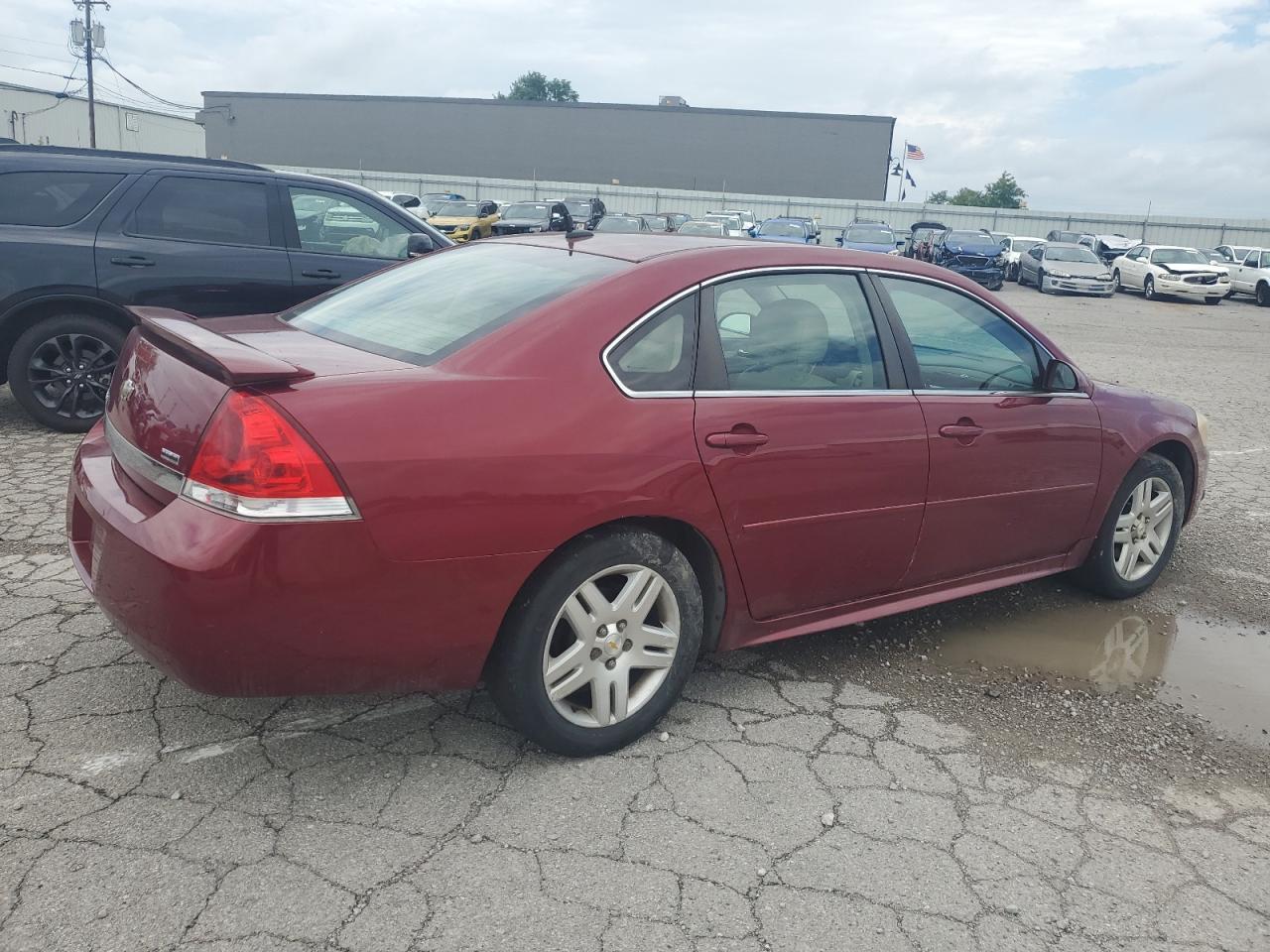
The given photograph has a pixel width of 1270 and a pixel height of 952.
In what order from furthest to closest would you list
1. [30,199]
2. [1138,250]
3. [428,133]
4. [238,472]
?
[428,133] < [1138,250] < [30,199] < [238,472]

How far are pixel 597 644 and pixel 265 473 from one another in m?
1.04

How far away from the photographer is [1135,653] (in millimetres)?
4148

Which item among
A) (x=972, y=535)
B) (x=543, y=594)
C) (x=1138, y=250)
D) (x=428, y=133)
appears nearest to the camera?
(x=543, y=594)

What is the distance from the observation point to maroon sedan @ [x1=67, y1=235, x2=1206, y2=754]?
8.20 feet

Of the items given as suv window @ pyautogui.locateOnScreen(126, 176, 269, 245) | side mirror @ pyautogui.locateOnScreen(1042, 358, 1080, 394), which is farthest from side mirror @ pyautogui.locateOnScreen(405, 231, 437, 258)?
side mirror @ pyautogui.locateOnScreen(1042, 358, 1080, 394)

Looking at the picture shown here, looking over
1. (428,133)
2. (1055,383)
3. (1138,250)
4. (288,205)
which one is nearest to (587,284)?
(1055,383)

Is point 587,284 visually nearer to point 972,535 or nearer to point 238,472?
point 238,472

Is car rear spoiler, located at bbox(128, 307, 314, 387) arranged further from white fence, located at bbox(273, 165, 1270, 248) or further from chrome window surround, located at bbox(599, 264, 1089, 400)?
white fence, located at bbox(273, 165, 1270, 248)

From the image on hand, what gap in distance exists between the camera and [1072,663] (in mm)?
4000

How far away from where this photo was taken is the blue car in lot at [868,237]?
84.2 ft

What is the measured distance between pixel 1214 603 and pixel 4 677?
16.0ft

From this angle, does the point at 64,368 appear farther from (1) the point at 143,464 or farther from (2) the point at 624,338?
(2) the point at 624,338

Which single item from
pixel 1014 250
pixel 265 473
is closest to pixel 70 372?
pixel 265 473

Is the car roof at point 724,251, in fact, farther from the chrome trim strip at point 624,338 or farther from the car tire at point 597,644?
the car tire at point 597,644
